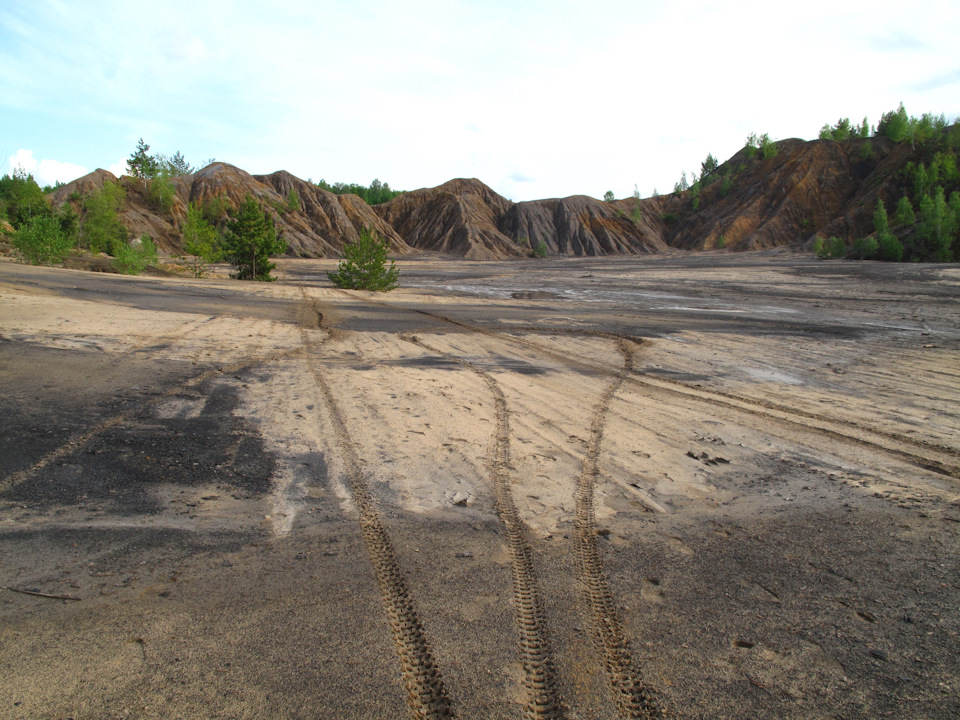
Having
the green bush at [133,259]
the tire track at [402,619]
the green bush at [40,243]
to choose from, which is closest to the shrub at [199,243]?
the green bush at [133,259]

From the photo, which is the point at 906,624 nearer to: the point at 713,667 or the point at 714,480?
the point at 713,667

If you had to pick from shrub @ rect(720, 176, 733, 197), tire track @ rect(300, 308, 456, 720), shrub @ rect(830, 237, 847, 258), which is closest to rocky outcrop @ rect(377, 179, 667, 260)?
shrub @ rect(720, 176, 733, 197)

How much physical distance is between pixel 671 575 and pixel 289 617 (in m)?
2.46

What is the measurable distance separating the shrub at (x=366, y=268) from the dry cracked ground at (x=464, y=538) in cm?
1544

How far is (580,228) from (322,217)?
4421 centimetres

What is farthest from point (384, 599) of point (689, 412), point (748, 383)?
point (748, 383)

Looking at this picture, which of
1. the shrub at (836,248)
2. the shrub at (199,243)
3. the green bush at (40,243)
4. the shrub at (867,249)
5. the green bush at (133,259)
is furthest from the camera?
the shrub at (836,248)

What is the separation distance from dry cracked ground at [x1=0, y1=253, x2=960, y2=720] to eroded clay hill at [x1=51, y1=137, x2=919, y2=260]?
218 feet

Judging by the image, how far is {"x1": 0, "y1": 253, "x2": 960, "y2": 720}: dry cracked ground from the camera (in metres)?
2.79

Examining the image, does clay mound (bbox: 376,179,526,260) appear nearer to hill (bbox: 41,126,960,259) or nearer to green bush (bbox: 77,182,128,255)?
hill (bbox: 41,126,960,259)

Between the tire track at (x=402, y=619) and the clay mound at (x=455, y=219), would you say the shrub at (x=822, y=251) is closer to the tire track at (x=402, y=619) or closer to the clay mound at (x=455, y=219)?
the clay mound at (x=455, y=219)

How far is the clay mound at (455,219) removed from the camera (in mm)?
92688

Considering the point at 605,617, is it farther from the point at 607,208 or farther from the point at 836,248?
the point at 607,208

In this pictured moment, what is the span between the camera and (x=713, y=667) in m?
2.97
